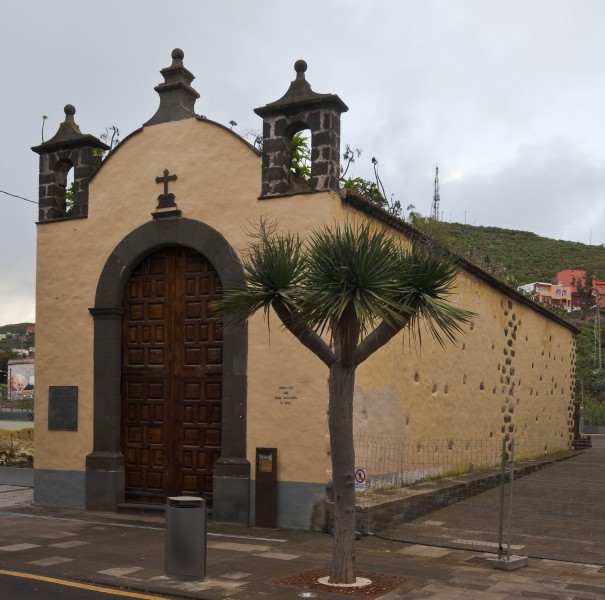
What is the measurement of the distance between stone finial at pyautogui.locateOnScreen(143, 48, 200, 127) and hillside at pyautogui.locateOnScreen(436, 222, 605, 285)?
199 feet

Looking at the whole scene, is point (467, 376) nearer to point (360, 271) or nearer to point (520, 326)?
point (520, 326)

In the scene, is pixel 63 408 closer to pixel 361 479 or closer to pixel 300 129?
pixel 361 479

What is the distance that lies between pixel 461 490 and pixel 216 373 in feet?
15.3

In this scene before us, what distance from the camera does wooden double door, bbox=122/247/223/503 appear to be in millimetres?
12055

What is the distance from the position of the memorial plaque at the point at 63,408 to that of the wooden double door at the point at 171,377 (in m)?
0.90

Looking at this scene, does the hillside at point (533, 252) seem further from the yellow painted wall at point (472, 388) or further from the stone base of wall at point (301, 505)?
the stone base of wall at point (301, 505)

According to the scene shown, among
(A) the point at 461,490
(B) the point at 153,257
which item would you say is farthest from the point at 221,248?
(A) the point at 461,490

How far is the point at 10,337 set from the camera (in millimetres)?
121625

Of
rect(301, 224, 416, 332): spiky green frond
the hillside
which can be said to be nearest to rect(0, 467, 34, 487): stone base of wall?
rect(301, 224, 416, 332): spiky green frond

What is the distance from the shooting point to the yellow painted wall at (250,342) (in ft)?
36.4

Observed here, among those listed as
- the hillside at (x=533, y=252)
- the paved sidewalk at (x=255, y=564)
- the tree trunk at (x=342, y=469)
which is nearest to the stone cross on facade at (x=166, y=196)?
the paved sidewalk at (x=255, y=564)

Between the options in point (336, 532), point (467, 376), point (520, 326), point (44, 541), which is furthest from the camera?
point (520, 326)

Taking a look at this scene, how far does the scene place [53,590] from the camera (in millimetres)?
7621

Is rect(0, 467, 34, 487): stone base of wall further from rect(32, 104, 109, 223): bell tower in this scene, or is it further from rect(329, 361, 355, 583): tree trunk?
rect(329, 361, 355, 583): tree trunk
